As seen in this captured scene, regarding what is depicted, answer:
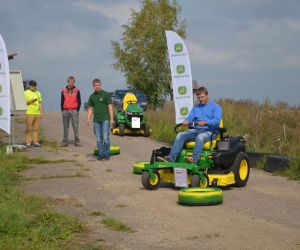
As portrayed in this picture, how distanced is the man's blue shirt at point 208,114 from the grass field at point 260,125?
2932 mm

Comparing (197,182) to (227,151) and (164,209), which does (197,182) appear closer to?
(227,151)

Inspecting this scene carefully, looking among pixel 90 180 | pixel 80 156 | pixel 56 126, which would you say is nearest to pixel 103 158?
pixel 80 156

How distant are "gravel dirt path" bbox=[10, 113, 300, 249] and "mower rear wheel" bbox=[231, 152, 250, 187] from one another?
194 millimetres

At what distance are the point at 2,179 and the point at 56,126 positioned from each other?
15800mm

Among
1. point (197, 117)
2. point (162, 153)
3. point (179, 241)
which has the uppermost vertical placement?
point (197, 117)

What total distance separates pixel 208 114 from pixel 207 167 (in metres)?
1.12

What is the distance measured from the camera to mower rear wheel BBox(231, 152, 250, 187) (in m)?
10.9

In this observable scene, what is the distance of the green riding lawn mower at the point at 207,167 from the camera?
10.4 meters

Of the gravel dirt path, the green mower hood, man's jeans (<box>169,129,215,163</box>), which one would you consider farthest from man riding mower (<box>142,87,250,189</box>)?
the green mower hood

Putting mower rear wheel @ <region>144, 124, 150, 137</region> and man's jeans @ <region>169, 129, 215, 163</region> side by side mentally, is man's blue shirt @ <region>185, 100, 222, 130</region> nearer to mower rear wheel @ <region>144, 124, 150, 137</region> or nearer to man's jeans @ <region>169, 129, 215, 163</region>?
man's jeans @ <region>169, 129, 215, 163</region>

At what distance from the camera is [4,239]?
6.45m

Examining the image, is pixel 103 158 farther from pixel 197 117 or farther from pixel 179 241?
pixel 179 241

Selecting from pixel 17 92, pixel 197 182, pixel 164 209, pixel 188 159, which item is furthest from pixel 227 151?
pixel 17 92

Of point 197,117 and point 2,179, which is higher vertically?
point 197,117
